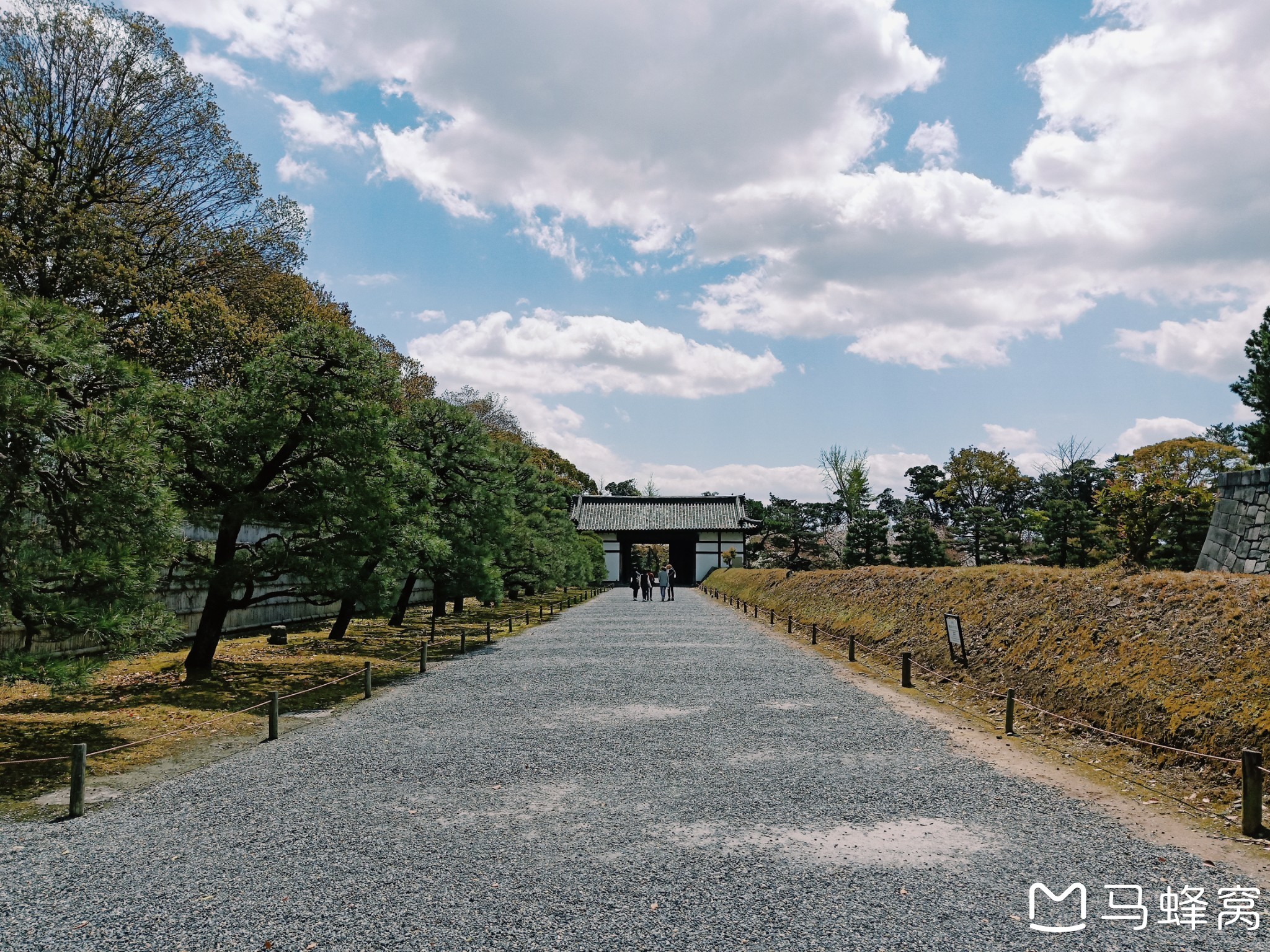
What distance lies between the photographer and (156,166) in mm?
20781

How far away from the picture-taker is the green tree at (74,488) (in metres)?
7.18

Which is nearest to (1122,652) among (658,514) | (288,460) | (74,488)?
(74,488)

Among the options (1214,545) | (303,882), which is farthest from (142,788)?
(1214,545)

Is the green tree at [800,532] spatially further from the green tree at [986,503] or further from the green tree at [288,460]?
the green tree at [288,460]

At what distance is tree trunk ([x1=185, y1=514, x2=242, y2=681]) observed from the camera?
1245cm

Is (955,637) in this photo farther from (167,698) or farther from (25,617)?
(25,617)

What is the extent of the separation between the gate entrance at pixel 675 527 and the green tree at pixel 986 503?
42.5ft

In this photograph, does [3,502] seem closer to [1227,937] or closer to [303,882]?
[303,882]

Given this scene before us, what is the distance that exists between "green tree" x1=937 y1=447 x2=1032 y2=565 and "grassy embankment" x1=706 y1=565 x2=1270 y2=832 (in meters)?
18.4

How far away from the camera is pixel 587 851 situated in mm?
5426

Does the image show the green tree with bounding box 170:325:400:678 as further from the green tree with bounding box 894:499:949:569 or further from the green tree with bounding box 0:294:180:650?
the green tree with bounding box 894:499:949:569

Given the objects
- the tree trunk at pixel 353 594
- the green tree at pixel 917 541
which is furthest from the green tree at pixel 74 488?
the green tree at pixel 917 541

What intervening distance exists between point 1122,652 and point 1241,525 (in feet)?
26.3

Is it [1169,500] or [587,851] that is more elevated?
[1169,500]
